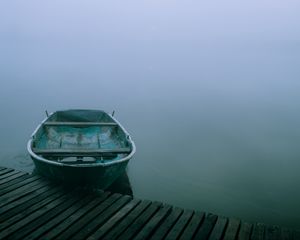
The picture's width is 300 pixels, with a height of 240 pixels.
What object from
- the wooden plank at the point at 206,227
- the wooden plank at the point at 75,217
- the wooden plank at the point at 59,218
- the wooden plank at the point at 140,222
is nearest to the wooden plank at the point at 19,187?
→ the wooden plank at the point at 59,218

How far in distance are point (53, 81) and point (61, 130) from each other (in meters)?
21.5

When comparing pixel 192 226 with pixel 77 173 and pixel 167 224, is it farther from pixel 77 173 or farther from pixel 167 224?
pixel 77 173

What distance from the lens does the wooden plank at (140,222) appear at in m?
4.18

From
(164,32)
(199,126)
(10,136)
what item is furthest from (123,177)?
(164,32)

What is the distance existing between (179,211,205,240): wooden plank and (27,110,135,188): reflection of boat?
6.40 ft

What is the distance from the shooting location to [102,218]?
15.0ft

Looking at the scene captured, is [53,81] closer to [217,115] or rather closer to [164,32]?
[217,115]

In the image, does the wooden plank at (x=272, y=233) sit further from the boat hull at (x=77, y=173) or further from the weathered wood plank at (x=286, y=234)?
the boat hull at (x=77, y=173)

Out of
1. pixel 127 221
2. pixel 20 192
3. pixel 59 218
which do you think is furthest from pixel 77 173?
pixel 127 221

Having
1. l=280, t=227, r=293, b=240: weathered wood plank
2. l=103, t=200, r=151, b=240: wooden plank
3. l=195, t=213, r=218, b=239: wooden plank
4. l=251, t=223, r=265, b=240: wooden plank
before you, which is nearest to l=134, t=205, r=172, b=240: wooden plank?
l=103, t=200, r=151, b=240: wooden plank

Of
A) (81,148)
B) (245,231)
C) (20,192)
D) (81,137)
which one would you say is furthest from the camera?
(81,137)

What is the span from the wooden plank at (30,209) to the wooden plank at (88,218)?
73 cm

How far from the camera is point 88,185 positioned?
5.79 metres

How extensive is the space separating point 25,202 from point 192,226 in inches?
101
